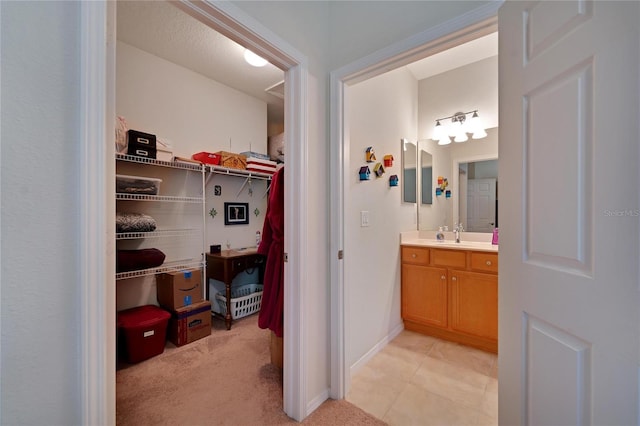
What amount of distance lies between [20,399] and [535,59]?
1.78m

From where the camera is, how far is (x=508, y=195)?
97 centimetres

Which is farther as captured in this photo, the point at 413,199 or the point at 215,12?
the point at 413,199

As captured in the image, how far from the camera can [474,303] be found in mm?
2207

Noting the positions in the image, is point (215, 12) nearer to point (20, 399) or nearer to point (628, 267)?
point (20, 399)

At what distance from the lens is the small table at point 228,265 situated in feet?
8.59

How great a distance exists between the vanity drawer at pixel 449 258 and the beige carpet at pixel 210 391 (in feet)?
4.68

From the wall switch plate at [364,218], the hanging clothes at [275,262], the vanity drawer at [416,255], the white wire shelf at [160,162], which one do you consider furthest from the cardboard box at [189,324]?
the vanity drawer at [416,255]

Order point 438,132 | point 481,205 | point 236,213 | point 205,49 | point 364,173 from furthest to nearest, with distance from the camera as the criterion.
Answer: point 236,213, point 438,132, point 481,205, point 205,49, point 364,173

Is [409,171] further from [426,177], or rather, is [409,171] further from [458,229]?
[458,229]

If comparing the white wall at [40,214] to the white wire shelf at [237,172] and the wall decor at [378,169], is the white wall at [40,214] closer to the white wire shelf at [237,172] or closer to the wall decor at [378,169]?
the wall decor at [378,169]

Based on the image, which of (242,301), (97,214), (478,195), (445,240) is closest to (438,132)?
(478,195)

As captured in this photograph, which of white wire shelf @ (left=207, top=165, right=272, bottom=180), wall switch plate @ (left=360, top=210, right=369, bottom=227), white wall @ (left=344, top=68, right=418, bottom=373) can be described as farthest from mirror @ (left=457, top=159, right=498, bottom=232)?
white wire shelf @ (left=207, top=165, right=272, bottom=180)

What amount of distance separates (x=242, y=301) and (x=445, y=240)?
7.86 feet

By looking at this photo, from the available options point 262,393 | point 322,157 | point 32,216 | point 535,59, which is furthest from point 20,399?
point 535,59
